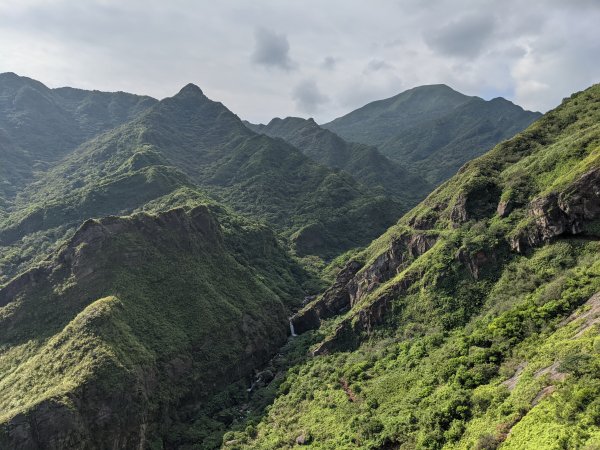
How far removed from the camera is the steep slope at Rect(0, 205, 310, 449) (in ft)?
210

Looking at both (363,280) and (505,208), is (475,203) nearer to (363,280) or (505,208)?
(505,208)

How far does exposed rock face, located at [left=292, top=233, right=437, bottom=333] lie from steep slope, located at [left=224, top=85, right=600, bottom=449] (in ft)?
1.28

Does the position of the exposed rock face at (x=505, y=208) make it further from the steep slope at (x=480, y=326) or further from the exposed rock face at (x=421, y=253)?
the steep slope at (x=480, y=326)

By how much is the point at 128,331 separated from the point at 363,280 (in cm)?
4752

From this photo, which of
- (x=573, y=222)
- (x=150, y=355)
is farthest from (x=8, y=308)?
(x=573, y=222)

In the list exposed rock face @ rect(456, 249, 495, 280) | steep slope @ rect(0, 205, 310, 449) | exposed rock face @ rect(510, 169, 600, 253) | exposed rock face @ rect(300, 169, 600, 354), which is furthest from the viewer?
exposed rock face @ rect(456, 249, 495, 280)

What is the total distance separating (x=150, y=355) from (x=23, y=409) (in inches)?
848

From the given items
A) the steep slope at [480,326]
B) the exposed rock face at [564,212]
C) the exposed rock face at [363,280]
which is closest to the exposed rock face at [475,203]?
the steep slope at [480,326]

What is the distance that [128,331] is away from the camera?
7869 cm

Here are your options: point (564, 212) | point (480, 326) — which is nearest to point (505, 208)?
point (564, 212)

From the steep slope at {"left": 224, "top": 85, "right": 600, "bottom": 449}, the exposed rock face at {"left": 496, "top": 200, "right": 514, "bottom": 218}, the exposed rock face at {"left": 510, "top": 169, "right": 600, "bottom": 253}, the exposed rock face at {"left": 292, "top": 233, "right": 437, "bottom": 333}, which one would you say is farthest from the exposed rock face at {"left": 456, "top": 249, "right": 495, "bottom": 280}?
the exposed rock face at {"left": 292, "top": 233, "right": 437, "bottom": 333}

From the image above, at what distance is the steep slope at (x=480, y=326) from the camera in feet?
120

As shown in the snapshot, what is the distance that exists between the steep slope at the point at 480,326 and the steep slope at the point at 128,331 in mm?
14316

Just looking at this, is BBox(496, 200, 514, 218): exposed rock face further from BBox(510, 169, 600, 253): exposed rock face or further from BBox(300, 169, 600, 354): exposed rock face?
BBox(510, 169, 600, 253): exposed rock face
